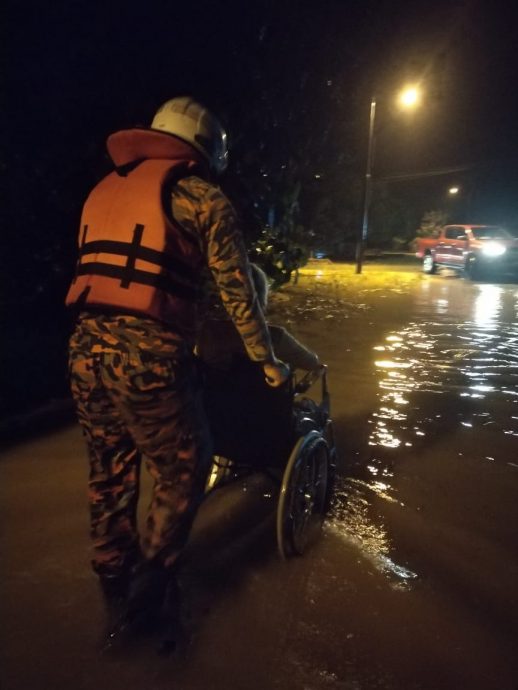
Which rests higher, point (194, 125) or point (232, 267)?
point (194, 125)

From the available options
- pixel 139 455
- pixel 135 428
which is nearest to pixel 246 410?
pixel 139 455

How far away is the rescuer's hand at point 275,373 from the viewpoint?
260 cm

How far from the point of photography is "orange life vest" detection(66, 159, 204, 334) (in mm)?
2172

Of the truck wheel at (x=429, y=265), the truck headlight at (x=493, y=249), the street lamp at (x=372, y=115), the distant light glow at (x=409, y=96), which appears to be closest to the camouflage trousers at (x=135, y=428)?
the truck headlight at (x=493, y=249)

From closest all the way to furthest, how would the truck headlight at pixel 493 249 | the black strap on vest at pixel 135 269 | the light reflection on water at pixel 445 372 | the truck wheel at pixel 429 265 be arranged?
1. the black strap on vest at pixel 135 269
2. the light reflection on water at pixel 445 372
3. the truck headlight at pixel 493 249
4. the truck wheel at pixel 429 265

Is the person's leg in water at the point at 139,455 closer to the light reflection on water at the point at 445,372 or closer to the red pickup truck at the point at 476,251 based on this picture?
the light reflection on water at the point at 445,372

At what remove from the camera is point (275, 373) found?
2.61m

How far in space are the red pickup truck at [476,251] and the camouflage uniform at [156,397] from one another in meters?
17.1

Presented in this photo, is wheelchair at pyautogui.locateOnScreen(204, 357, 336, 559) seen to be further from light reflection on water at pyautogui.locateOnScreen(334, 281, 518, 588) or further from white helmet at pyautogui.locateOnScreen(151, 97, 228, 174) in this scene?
white helmet at pyautogui.locateOnScreen(151, 97, 228, 174)

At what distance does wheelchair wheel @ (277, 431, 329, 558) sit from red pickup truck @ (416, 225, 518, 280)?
16141mm

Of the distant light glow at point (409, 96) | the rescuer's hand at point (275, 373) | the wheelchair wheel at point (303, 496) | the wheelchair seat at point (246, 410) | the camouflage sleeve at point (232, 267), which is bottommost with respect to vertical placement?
the wheelchair wheel at point (303, 496)

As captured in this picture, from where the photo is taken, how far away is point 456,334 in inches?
371

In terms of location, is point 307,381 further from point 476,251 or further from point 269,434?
point 476,251

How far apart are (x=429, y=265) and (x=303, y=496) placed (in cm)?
1820
